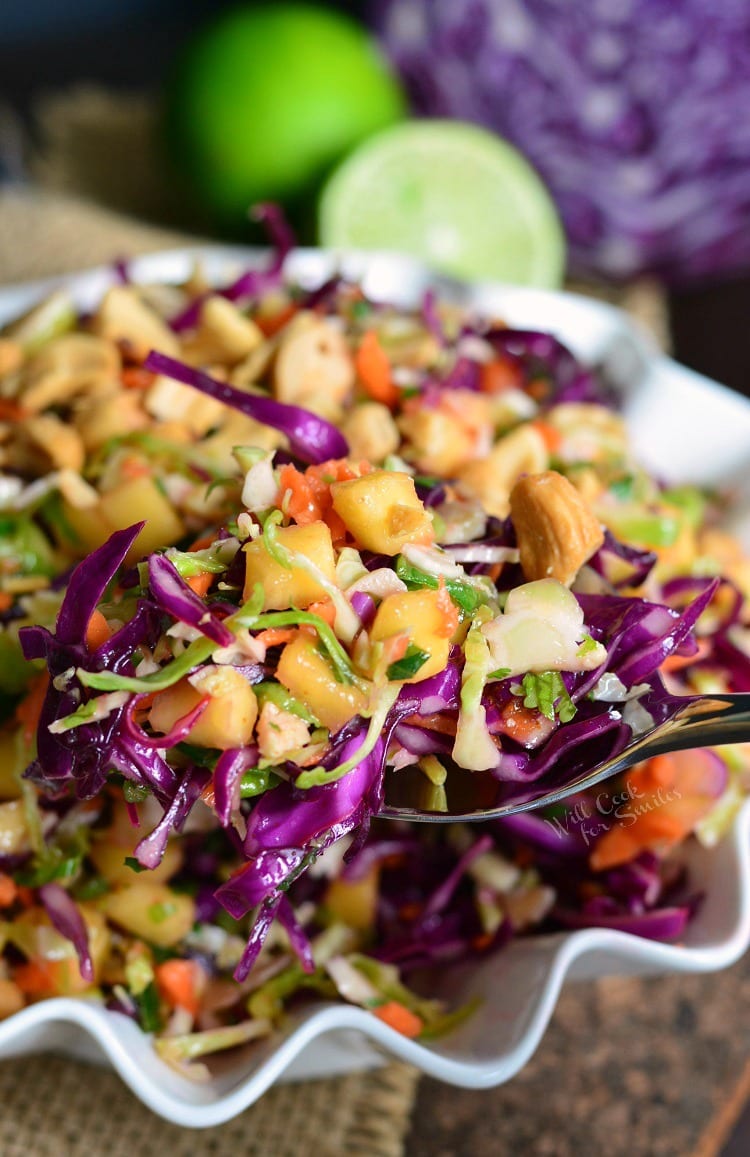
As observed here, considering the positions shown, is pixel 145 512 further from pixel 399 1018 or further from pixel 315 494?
pixel 399 1018

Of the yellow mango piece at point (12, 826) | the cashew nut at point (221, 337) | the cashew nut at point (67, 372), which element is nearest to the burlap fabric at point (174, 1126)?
the yellow mango piece at point (12, 826)

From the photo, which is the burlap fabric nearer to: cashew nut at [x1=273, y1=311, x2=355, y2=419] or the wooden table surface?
the wooden table surface

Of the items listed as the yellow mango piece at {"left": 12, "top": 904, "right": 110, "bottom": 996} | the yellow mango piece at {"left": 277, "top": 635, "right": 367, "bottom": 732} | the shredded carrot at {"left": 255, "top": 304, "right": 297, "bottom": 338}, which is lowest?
the yellow mango piece at {"left": 12, "top": 904, "right": 110, "bottom": 996}

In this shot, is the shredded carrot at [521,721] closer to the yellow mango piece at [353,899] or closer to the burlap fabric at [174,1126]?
the yellow mango piece at [353,899]

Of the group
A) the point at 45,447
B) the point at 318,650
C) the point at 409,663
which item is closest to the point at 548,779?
the point at 409,663

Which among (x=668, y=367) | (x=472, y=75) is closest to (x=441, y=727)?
(x=668, y=367)

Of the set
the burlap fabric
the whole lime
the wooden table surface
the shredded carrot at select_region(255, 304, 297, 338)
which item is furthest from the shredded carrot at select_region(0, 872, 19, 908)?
the whole lime

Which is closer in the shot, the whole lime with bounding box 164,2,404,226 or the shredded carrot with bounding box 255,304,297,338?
the shredded carrot with bounding box 255,304,297,338
